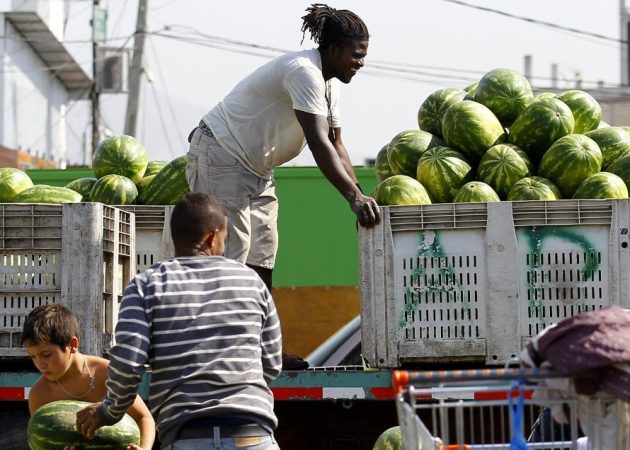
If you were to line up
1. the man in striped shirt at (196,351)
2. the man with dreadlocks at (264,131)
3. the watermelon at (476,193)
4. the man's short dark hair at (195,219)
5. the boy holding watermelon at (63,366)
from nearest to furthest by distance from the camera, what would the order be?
the man in striped shirt at (196,351) → the man's short dark hair at (195,219) → the boy holding watermelon at (63,366) → the man with dreadlocks at (264,131) → the watermelon at (476,193)

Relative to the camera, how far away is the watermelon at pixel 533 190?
704cm

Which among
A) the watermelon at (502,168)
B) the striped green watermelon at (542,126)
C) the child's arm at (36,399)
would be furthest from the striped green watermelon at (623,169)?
the child's arm at (36,399)

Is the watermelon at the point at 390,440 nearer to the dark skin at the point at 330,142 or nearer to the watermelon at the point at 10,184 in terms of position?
the dark skin at the point at 330,142

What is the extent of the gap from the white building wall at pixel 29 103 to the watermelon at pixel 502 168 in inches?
1302

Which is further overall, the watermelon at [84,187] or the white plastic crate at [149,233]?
the watermelon at [84,187]

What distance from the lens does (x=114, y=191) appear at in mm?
7648

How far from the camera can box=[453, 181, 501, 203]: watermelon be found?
6984 mm

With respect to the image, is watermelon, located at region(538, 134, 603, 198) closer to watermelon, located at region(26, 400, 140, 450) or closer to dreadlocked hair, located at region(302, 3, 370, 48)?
dreadlocked hair, located at region(302, 3, 370, 48)

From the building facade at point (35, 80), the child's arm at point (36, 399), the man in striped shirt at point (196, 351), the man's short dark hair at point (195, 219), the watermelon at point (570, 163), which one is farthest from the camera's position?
the building facade at point (35, 80)

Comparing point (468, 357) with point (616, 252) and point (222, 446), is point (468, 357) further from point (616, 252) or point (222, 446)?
point (222, 446)

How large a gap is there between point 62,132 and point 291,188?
38790mm

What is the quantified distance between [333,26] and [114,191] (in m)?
1.89

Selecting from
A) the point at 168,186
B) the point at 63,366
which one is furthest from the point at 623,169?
the point at 63,366

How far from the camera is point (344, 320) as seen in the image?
13211 mm
